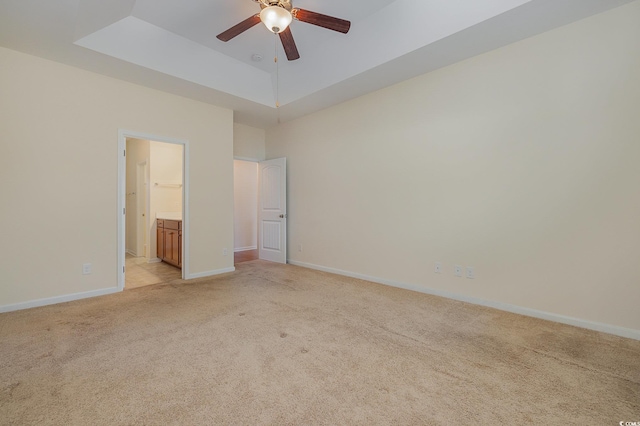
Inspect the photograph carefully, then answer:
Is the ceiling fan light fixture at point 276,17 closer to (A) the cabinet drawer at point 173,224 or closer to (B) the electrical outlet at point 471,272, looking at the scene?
(B) the electrical outlet at point 471,272

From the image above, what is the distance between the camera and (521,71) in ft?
9.56

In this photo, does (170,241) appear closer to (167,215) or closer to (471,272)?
(167,215)

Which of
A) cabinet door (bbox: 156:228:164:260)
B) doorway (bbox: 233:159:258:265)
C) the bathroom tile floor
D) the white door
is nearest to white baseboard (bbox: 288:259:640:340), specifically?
the white door

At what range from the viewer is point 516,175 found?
2.95 meters

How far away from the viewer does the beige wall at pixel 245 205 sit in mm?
7391

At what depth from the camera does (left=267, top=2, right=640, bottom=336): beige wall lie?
2.47 m

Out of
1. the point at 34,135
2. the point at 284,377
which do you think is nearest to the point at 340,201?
the point at 284,377

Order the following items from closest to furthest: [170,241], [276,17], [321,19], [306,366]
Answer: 1. [306,366]
2. [276,17]
3. [321,19]
4. [170,241]

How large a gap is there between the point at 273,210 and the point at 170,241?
6.49 ft

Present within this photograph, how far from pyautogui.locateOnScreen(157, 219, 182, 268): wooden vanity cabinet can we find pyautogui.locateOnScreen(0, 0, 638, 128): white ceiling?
89.6 inches

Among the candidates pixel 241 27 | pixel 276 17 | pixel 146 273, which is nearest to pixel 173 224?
pixel 146 273

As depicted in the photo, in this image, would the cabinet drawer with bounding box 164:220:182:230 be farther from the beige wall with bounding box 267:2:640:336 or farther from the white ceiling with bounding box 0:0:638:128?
the beige wall with bounding box 267:2:640:336

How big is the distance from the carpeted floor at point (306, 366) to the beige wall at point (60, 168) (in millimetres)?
423

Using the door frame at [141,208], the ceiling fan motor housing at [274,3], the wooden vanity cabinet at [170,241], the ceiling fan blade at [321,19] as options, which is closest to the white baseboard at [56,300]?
the wooden vanity cabinet at [170,241]
